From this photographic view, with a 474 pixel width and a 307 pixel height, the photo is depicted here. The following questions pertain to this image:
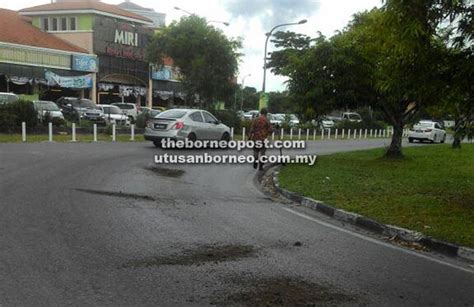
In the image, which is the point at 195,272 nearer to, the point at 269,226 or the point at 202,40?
the point at 269,226

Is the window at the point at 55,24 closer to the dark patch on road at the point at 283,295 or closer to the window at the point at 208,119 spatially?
the window at the point at 208,119

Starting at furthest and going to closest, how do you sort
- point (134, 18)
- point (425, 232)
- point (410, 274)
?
point (134, 18) → point (425, 232) → point (410, 274)

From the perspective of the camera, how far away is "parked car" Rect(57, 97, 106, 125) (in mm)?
32812

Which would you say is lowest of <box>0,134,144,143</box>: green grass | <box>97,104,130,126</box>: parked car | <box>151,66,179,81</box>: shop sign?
<box>0,134,144,143</box>: green grass

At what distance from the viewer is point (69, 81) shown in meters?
43.1

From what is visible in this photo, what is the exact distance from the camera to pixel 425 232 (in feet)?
25.9

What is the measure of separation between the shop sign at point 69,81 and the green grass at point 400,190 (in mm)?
28599

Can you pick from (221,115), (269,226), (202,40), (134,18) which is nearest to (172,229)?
(269,226)

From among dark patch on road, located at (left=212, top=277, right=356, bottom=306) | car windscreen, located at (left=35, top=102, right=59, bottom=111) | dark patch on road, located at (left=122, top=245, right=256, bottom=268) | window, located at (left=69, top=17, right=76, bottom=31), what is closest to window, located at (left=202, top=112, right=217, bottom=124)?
car windscreen, located at (left=35, top=102, right=59, bottom=111)

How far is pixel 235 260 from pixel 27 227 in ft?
9.47

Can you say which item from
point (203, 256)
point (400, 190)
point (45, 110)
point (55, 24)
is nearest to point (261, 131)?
point (400, 190)

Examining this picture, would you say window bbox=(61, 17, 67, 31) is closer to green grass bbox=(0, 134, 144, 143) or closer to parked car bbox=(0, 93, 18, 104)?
parked car bbox=(0, 93, 18, 104)

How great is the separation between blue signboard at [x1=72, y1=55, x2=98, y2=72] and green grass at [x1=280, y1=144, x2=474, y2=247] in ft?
98.7

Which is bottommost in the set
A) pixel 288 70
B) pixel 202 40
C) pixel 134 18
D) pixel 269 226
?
pixel 269 226
